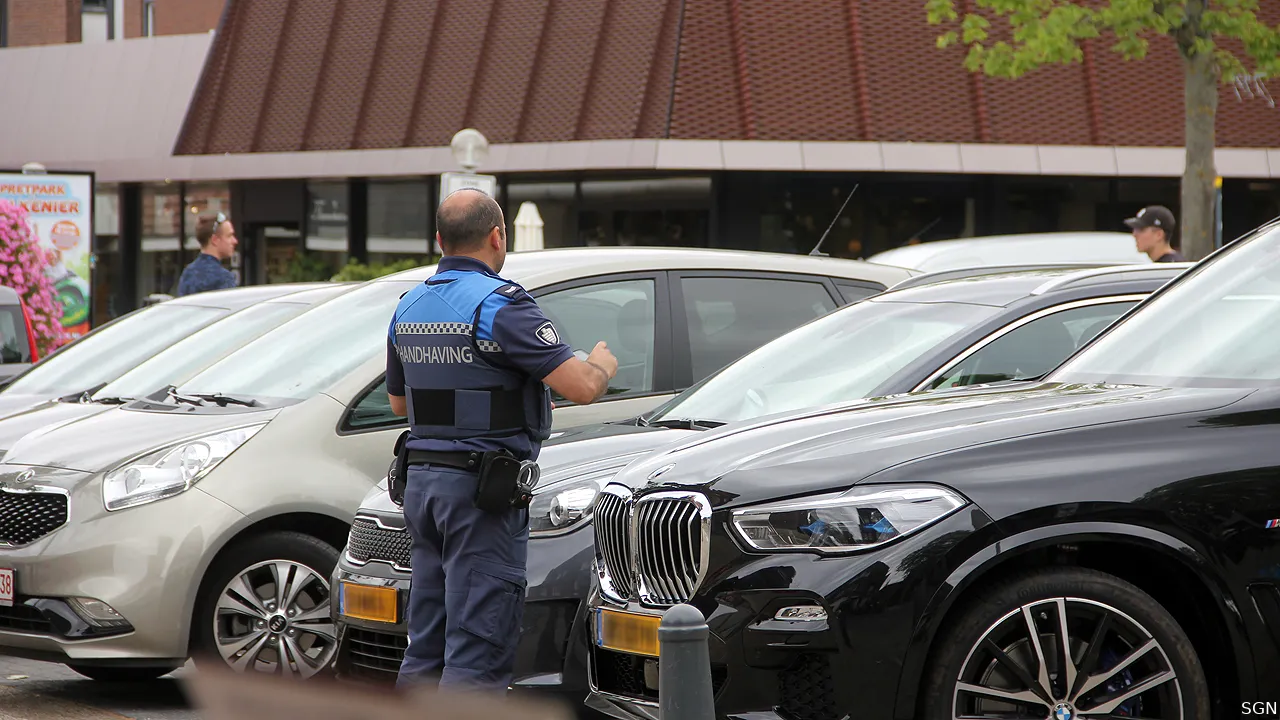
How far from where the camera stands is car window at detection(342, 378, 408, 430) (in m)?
6.94

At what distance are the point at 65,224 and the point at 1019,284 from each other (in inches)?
651

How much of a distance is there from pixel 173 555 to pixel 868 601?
3.51 m

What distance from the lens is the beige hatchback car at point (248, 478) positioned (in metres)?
6.61

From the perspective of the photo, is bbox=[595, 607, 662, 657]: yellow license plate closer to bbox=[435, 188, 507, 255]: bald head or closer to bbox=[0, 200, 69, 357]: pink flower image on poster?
bbox=[435, 188, 507, 255]: bald head

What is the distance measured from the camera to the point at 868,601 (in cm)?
404

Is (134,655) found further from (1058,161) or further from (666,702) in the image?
(1058,161)

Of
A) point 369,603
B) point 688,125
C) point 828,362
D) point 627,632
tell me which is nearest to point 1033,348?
point 828,362

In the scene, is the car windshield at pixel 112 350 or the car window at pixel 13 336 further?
the car window at pixel 13 336

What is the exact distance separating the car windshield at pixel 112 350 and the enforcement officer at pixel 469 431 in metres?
5.07

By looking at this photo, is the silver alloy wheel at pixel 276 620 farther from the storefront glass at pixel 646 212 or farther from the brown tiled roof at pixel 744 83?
the storefront glass at pixel 646 212

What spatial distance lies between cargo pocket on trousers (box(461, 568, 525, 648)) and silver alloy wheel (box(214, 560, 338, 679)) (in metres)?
1.84

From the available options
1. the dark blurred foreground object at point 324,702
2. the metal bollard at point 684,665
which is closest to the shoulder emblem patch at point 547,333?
the metal bollard at point 684,665

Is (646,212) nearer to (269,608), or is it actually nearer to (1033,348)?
(269,608)

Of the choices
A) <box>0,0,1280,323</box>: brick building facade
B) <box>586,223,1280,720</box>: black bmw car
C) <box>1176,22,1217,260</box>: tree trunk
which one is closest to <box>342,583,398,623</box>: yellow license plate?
<box>586,223,1280,720</box>: black bmw car
